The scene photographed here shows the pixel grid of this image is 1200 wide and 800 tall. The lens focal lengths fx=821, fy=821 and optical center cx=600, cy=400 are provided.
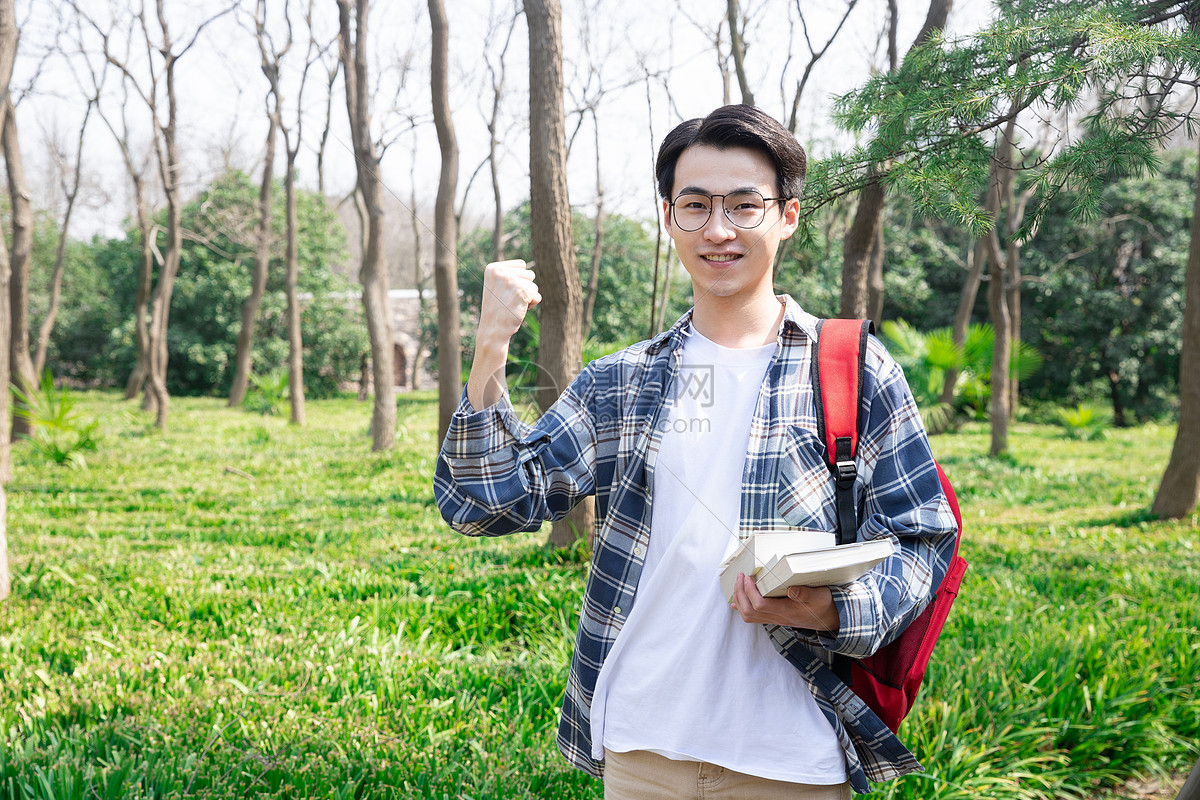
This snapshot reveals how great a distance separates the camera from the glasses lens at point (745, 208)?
1.35 m

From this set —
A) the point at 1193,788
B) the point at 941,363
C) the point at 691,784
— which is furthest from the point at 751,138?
the point at 941,363

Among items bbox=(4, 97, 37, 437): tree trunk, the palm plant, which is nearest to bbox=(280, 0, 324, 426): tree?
bbox=(4, 97, 37, 437): tree trunk

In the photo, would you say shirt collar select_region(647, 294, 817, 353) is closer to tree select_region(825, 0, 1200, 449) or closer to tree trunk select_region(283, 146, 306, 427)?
tree select_region(825, 0, 1200, 449)

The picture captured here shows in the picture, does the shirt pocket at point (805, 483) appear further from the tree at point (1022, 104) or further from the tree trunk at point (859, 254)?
the tree trunk at point (859, 254)

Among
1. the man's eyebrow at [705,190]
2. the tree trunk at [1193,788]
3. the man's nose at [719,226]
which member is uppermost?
the man's eyebrow at [705,190]

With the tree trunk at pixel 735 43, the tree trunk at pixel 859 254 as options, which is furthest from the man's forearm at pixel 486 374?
the tree trunk at pixel 735 43

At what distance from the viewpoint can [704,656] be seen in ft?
4.16

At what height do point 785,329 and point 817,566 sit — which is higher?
point 785,329

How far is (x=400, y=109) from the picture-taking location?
1566 cm

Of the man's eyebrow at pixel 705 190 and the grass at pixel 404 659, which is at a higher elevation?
the man's eyebrow at pixel 705 190

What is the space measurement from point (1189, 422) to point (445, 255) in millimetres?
6226

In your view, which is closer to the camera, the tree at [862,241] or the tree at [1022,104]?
the tree at [1022,104]

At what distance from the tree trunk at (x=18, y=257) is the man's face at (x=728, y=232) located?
1019 centimetres

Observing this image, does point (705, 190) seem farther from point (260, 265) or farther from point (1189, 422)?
point (260, 265)
